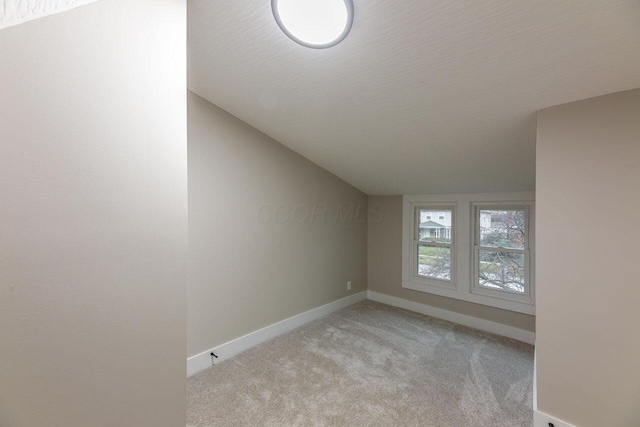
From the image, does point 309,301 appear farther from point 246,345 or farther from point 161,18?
point 161,18

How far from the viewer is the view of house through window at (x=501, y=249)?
9.97ft

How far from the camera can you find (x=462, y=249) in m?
3.35

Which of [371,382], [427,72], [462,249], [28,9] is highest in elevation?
[427,72]

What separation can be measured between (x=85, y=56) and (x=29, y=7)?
0.15 m

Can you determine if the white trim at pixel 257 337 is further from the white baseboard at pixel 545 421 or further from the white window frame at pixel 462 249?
the white baseboard at pixel 545 421

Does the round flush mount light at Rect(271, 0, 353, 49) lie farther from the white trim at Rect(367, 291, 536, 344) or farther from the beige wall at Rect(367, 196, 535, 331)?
the white trim at Rect(367, 291, 536, 344)

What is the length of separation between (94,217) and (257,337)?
223 cm

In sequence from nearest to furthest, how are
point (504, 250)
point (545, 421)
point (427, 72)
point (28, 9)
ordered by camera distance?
point (28, 9) < point (427, 72) < point (545, 421) < point (504, 250)

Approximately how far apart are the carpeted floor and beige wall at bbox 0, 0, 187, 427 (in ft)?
3.47

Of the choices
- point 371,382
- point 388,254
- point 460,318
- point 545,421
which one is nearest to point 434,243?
point 388,254

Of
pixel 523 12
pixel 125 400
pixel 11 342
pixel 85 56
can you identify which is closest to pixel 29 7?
pixel 85 56

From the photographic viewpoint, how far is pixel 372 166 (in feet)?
9.78

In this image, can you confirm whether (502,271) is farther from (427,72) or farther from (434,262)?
(427,72)

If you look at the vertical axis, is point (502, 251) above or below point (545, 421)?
above
